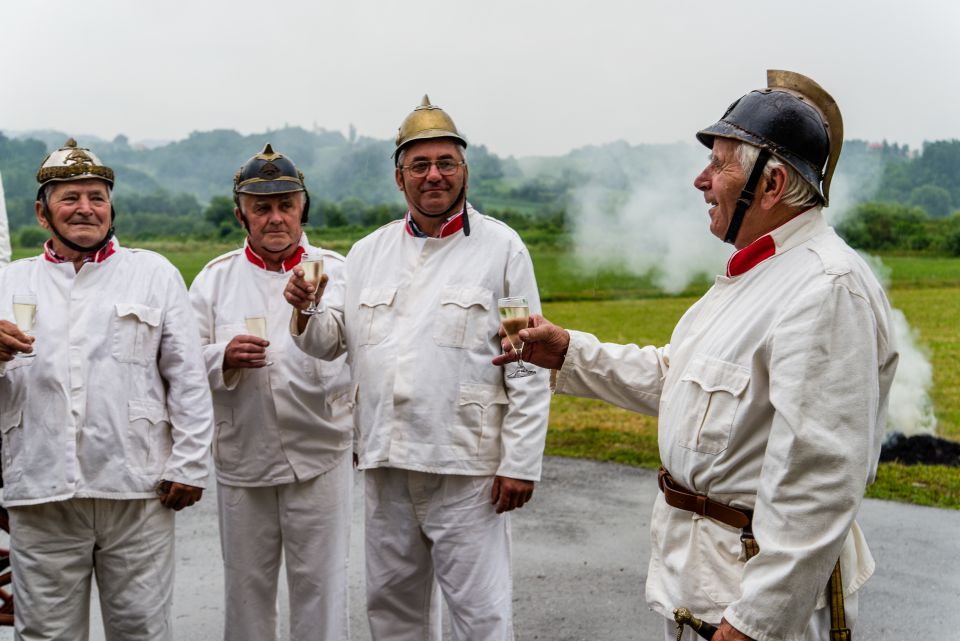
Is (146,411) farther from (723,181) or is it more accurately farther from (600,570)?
(600,570)

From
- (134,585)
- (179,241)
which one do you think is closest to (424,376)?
(134,585)

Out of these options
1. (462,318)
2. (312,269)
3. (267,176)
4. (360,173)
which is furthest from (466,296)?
(360,173)

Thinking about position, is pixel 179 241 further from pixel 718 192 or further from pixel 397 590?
pixel 718 192

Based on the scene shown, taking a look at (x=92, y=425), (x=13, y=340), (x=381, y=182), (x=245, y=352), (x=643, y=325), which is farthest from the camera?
(x=381, y=182)

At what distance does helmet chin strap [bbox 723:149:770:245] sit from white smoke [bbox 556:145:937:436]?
8.27 metres

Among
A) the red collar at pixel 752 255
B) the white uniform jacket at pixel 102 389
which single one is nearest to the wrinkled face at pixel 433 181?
the white uniform jacket at pixel 102 389

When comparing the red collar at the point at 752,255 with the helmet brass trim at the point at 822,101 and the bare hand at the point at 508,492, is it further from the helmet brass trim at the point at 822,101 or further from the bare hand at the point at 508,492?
the bare hand at the point at 508,492

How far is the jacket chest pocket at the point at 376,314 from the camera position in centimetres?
400

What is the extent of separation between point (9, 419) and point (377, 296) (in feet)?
5.23

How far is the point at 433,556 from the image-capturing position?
3.98 m

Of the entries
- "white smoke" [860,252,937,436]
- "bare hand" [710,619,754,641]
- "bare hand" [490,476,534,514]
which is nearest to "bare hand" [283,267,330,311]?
"bare hand" [490,476,534,514]

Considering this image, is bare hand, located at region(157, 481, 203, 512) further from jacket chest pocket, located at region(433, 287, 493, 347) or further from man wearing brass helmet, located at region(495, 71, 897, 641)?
man wearing brass helmet, located at region(495, 71, 897, 641)

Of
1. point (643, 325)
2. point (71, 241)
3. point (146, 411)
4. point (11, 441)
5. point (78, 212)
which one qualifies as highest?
point (78, 212)

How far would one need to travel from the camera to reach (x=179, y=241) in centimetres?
1486
